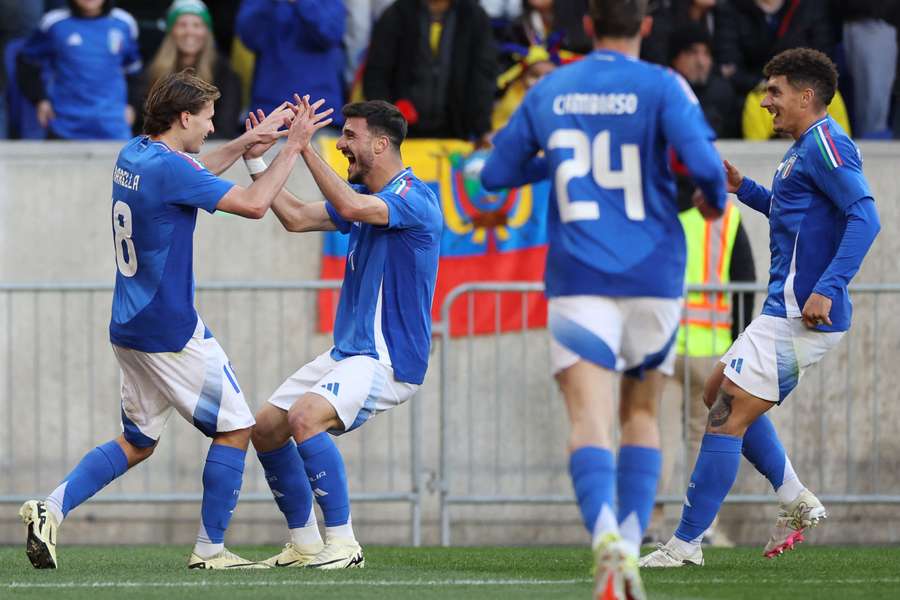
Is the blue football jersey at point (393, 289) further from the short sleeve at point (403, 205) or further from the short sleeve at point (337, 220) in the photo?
the short sleeve at point (337, 220)

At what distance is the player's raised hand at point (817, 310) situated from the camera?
7164mm

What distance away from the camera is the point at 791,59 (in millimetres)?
7555

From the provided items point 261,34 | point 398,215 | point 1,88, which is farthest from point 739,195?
point 1,88

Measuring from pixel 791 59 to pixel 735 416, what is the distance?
1.61 meters

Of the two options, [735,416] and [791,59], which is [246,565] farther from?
[791,59]

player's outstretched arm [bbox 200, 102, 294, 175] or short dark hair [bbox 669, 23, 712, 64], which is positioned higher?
short dark hair [bbox 669, 23, 712, 64]

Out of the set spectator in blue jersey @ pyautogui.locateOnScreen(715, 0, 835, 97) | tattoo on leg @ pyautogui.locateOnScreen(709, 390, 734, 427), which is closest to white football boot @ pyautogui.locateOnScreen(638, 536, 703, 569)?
tattoo on leg @ pyautogui.locateOnScreen(709, 390, 734, 427)

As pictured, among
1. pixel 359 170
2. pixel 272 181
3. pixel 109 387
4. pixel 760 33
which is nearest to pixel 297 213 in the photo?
pixel 359 170

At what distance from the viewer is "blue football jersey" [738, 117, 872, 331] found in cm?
728

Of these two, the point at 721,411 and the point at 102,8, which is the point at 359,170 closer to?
the point at 721,411

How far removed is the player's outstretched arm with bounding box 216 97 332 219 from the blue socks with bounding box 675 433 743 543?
7.00ft

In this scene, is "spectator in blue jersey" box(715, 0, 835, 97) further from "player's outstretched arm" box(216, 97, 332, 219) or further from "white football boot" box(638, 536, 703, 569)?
"player's outstretched arm" box(216, 97, 332, 219)

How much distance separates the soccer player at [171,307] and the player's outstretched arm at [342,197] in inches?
3.5

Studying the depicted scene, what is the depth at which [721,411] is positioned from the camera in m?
7.37
